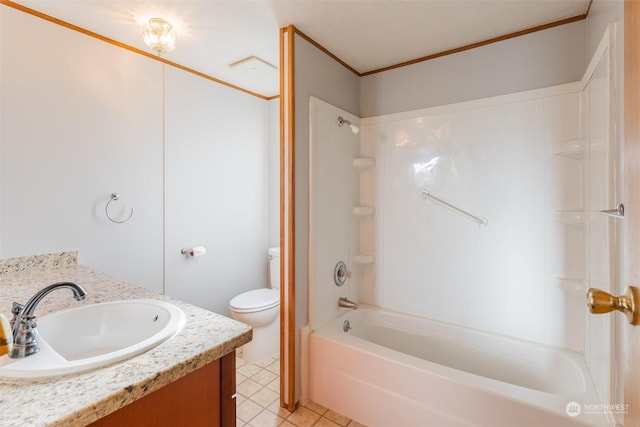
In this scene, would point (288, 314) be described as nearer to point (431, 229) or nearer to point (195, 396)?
point (195, 396)

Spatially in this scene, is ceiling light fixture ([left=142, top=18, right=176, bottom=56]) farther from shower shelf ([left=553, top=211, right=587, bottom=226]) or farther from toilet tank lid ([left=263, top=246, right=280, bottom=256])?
shower shelf ([left=553, top=211, right=587, bottom=226])

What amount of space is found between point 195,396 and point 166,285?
5.27 ft

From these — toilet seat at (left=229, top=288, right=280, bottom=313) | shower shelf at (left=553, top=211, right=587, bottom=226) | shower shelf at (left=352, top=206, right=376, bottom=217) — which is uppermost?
shower shelf at (left=352, top=206, right=376, bottom=217)

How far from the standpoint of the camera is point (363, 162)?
2.26m

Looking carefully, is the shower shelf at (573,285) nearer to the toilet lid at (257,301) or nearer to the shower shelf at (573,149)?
the shower shelf at (573,149)

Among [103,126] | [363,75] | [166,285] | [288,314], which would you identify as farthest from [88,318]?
[363,75]

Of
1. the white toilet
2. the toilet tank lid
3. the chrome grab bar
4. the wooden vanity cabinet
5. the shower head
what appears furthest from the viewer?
the toilet tank lid

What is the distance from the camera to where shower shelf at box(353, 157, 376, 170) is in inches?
88.7

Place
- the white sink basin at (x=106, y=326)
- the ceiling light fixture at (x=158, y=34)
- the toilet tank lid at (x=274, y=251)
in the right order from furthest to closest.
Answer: the toilet tank lid at (x=274, y=251), the ceiling light fixture at (x=158, y=34), the white sink basin at (x=106, y=326)

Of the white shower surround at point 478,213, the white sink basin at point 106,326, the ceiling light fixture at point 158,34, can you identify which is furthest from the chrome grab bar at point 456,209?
the ceiling light fixture at point 158,34

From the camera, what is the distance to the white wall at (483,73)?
1.66 m

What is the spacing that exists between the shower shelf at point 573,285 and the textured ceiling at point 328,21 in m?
1.44

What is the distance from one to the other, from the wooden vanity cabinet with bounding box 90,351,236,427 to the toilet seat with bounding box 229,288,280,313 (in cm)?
134

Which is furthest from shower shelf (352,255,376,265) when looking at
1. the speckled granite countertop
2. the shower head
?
the speckled granite countertop
